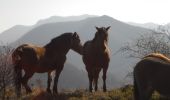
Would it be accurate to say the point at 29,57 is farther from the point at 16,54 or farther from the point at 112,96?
the point at 112,96

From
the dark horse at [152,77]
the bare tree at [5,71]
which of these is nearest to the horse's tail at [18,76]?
the bare tree at [5,71]

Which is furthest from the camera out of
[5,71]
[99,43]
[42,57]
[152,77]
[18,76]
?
[99,43]

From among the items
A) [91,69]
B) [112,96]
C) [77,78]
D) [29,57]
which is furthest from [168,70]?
[77,78]

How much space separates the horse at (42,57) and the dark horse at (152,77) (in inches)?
197

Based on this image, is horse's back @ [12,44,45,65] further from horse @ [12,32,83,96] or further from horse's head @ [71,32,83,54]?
horse's head @ [71,32,83,54]

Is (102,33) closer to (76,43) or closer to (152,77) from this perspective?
(76,43)

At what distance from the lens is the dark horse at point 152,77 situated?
321 inches

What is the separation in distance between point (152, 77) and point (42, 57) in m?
6.11

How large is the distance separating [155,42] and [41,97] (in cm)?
1305

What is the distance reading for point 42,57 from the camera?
13578 millimetres

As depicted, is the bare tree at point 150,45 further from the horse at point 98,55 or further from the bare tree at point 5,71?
the bare tree at point 5,71

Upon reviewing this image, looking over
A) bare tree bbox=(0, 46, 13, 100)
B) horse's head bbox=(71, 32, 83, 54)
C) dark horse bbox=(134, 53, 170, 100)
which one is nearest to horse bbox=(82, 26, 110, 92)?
horse's head bbox=(71, 32, 83, 54)

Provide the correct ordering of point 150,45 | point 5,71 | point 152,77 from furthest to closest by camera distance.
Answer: point 150,45
point 5,71
point 152,77

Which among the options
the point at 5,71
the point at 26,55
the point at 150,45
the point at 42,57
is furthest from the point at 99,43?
the point at 150,45
